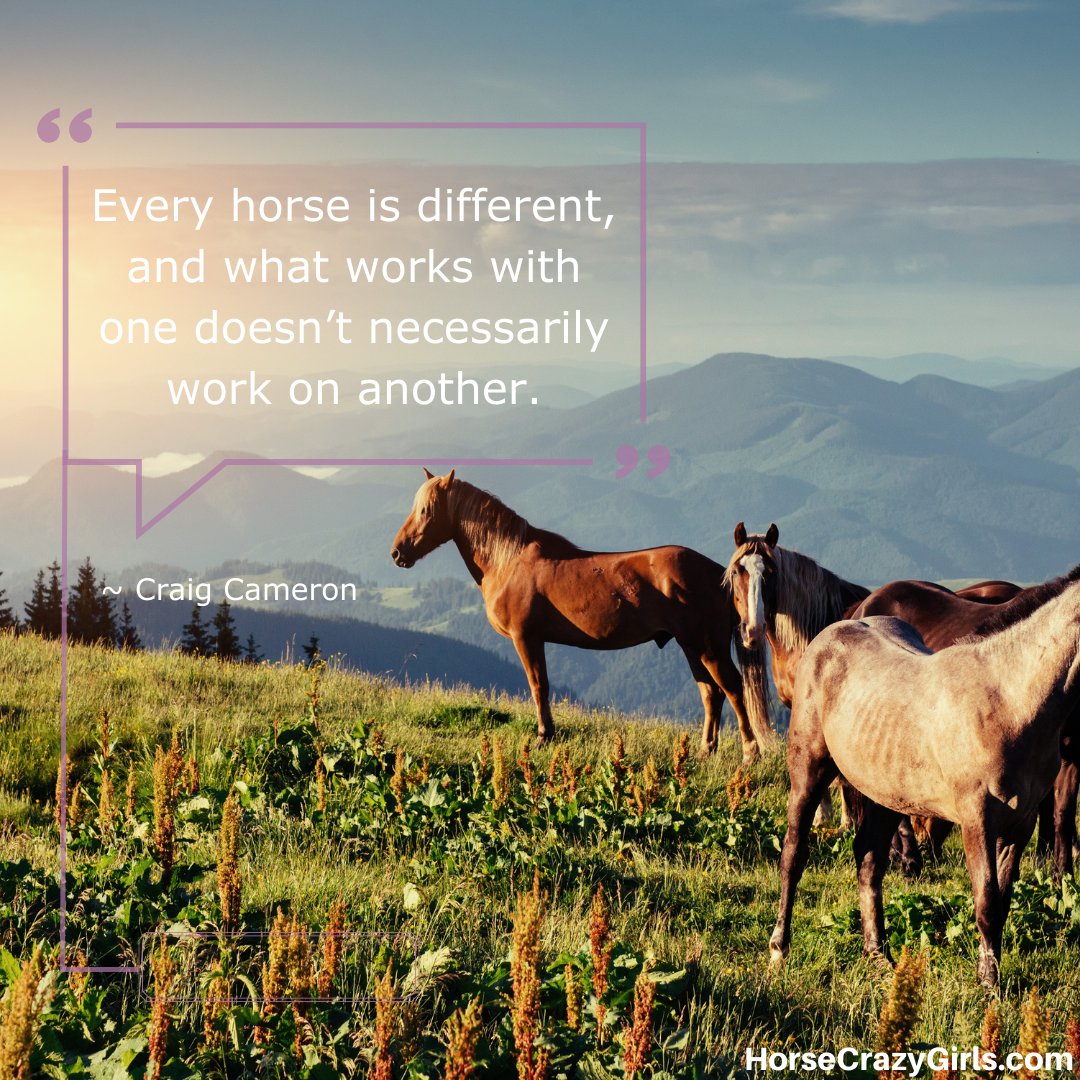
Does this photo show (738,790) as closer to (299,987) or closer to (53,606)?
(299,987)

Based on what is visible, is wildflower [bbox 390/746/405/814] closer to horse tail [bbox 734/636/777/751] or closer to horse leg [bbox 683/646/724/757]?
horse leg [bbox 683/646/724/757]

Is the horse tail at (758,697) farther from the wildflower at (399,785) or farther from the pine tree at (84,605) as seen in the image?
the pine tree at (84,605)

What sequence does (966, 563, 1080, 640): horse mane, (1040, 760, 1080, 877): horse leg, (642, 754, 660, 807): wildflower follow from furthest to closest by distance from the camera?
(642, 754, 660, 807): wildflower → (1040, 760, 1080, 877): horse leg → (966, 563, 1080, 640): horse mane

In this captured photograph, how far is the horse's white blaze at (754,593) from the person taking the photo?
10.2 meters

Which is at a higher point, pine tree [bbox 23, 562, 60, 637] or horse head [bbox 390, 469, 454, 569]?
horse head [bbox 390, 469, 454, 569]

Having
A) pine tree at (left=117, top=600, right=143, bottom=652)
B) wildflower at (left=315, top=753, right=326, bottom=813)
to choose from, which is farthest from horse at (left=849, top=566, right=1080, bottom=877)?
pine tree at (left=117, top=600, right=143, bottom=652)

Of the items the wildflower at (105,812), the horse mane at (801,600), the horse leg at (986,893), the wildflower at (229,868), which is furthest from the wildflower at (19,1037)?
the horse mane at (801,600)

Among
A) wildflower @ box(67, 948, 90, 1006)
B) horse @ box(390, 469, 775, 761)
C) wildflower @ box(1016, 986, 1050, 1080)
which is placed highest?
horse @ box(390, 469, 775, 761)

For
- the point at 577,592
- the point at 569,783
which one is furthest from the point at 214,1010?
the point at 577,592

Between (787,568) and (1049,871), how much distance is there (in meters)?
3.21

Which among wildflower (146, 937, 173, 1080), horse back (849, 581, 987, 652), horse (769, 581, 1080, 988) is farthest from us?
horse back (849, 581, 987, 652)

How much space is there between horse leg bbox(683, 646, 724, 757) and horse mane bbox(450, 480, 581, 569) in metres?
1.96

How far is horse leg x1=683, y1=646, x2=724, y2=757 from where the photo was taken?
12.8m

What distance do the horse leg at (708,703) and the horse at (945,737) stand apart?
5.10 meters
